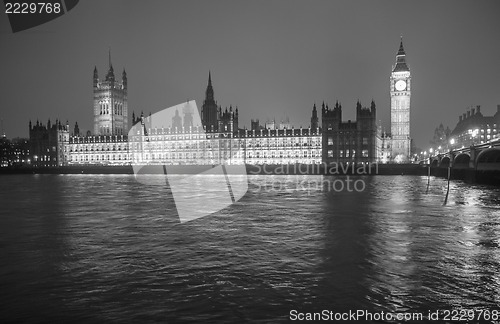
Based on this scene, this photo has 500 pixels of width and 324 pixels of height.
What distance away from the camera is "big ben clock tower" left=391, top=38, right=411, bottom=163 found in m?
132

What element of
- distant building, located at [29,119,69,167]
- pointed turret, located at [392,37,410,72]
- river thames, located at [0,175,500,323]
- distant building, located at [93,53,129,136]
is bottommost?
river thames, located at [0,175,500,323]

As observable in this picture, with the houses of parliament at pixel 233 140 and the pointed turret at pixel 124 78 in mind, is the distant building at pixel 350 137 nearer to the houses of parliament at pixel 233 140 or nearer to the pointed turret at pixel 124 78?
the houses of parliament at pixel 233 140

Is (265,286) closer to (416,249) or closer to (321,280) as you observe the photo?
(321,280)

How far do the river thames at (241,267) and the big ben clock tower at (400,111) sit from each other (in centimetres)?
11902

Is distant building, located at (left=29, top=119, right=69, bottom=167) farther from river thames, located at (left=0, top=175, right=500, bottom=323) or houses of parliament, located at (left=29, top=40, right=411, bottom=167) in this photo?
river thames, located at (left=0, top=175, right=500, bottom=323)

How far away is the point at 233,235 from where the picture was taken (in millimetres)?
15859

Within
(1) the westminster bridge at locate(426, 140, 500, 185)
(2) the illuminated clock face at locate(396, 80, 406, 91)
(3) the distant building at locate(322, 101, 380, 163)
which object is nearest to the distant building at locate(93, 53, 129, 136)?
(3) the distant building at locate(322, 101, 380, 163)

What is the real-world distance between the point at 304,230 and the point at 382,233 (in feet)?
10.7

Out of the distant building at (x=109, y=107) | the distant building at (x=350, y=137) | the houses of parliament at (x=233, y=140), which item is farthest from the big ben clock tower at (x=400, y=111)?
the distant building at (x=109, y=107)

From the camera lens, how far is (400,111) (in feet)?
440

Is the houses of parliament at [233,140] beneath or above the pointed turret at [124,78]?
beneath

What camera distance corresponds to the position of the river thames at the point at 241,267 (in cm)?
804

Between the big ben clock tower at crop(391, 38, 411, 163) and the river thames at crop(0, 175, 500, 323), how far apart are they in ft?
390

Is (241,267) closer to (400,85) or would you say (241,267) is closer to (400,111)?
(400,111)
